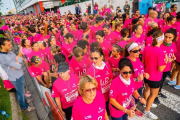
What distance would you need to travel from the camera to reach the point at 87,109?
1.71 m

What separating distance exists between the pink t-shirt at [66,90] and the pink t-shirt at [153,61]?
1.67 metres

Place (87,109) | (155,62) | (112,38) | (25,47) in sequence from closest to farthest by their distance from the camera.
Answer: (87,109) < (155,62) < (112,38) < (25,47)

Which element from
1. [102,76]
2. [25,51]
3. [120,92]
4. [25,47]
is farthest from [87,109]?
[25,47]

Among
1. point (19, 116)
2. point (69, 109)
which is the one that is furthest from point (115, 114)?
point (19, 116)

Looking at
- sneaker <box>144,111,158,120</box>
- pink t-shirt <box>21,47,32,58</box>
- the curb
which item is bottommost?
sneaker <box>144,111,158,120</box>

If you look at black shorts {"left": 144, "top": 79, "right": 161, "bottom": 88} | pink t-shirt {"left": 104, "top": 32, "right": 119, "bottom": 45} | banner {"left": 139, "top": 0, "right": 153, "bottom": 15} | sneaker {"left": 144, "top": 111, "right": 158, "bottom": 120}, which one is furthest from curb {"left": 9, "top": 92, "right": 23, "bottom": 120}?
banner {"left": 139, "top": 0, "right": 153, "bottom": 15}

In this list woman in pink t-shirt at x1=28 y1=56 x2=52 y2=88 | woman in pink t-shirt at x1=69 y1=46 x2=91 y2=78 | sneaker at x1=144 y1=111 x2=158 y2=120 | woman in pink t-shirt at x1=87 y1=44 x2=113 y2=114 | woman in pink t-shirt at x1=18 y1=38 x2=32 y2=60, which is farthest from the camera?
woman in pink t-shirt at x1=18 y1=38 x2=32 y2=60

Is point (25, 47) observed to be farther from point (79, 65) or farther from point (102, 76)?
point (102, 76)

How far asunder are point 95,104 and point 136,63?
134 cm

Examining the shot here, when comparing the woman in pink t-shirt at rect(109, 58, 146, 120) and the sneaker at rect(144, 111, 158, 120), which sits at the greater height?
the woman in pink t-shirt at rect(109, 58, 146, 120)

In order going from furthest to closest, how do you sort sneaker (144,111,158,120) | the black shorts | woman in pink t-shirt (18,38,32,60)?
woman in pink t-shirt (18,38,32,60) < sneaker (144,111,158,120) < the black shorts

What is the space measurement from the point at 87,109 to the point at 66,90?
→ 70cm

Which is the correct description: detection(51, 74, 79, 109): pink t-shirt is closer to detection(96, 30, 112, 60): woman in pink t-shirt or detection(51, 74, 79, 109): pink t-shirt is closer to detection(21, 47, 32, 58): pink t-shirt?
detection(96, 30, 112, 60): woman in pink t-shirt

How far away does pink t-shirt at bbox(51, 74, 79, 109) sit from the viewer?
222 centimetres
